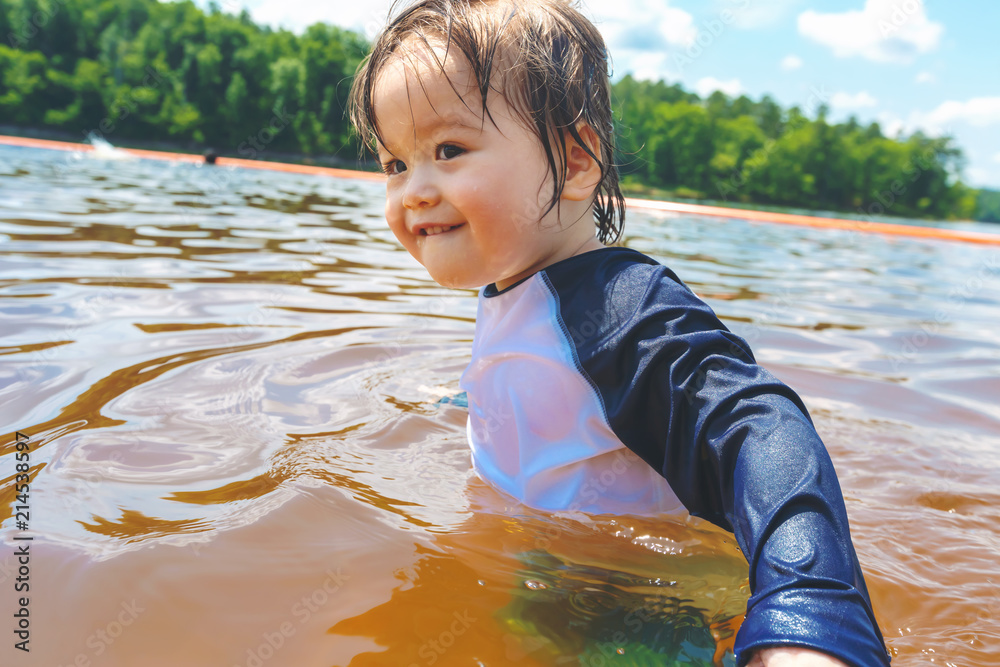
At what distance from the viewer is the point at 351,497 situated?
1593 millimetres

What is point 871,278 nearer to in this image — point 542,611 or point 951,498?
point 951,498

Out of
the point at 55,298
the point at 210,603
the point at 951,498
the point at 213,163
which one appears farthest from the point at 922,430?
the point at 213,163

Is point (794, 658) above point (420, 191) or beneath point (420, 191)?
beneath

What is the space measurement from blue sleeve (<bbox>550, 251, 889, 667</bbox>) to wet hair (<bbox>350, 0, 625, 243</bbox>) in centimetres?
32

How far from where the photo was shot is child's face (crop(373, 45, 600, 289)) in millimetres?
1419

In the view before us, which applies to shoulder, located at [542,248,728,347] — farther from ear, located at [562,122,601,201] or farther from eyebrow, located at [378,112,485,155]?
eyebrow, located at [378,112,485,155]

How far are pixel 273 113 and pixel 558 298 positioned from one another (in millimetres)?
55821

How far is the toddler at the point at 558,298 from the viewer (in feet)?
3.70

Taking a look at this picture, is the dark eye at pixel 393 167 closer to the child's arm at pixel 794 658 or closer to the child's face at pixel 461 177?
the child's face at pixel 461 177

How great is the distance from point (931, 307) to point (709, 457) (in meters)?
4.88

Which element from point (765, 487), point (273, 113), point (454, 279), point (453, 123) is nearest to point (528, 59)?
point (453, 123)

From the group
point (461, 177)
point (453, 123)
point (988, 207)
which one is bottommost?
point (461, 177)

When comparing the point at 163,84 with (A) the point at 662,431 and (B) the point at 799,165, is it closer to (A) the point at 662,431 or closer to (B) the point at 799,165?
(B) the point at 799,165

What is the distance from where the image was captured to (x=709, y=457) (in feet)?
3.84
